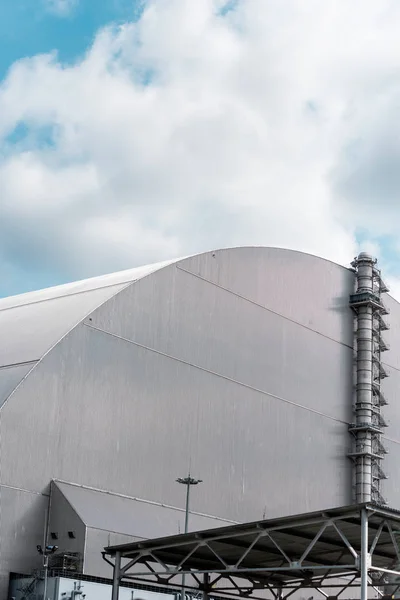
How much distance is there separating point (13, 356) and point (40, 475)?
223 inches

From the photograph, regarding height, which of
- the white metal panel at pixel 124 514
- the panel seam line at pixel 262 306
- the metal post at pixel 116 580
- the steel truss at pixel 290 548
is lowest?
the metal post at pixel 116 580

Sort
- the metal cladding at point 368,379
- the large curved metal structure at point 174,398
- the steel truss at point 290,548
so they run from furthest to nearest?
the metal cladding at point 368,379, the large curved metal structure at point 174,398, the steel truss at point 290,548

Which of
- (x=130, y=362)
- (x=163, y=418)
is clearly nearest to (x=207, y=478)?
(x=163, y=418)

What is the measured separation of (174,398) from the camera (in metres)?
46.5

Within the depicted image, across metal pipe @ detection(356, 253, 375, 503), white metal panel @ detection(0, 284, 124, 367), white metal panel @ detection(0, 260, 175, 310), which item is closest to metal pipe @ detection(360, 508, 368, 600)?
white metal panel @ detection(0, 284, 124, 367)

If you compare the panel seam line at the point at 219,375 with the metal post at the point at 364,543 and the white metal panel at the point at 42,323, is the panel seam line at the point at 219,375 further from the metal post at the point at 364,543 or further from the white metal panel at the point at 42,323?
the metal post at the point at 364,543

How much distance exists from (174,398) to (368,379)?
1656 cm

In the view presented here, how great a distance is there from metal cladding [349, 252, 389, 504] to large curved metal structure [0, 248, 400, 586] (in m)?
0.60

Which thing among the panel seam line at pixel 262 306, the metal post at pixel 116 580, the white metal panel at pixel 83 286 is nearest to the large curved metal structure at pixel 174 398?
the panel seam line at pixel 262 306

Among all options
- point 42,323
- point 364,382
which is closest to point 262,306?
point 364,382

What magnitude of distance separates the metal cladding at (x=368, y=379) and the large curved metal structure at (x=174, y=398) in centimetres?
60

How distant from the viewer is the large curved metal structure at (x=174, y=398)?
4044 centimetres

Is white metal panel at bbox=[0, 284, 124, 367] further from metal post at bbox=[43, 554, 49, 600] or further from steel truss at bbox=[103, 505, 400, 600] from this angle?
steel truss at bbox=[103, 505, 400, 600]

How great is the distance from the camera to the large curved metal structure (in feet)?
133
